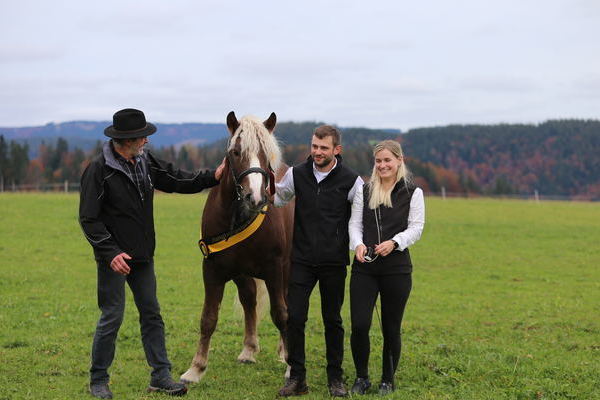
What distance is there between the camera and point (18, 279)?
1268 cm

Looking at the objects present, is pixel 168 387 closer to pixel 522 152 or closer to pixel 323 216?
pixel 323 216

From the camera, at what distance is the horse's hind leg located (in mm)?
7223

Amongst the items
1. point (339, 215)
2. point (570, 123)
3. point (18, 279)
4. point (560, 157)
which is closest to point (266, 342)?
point (339, 215)

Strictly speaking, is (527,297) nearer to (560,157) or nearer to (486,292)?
(486,292)

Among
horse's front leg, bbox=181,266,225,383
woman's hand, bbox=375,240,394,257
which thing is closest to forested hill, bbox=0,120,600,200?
horse's front leg, bbox=181,266,225,383

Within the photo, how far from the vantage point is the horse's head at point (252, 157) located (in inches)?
206

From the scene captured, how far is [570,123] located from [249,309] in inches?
6526

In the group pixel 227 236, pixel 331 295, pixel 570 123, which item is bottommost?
pixel 331 295

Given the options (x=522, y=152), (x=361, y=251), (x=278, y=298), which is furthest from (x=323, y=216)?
(x=522, y=152)

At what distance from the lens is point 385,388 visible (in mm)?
5617

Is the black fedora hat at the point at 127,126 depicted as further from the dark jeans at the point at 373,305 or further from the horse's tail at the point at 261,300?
the horse's tail at the point at 261,300

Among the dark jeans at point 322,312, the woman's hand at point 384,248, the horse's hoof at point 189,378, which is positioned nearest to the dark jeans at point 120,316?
the horse's hoof at point 189,378

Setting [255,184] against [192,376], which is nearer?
[255,184]

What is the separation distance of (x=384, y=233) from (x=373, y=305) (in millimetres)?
620
